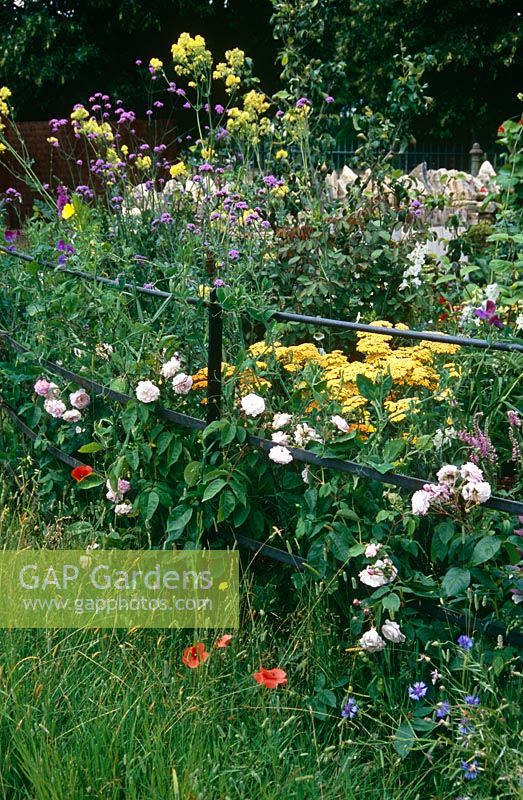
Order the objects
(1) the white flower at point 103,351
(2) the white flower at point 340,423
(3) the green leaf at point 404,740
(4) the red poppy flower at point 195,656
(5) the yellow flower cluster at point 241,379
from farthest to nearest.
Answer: (1) the white flower at point 103,351 < (5) the yellow flower cluster at point 241,379 < (2) the white flower at point 340,423 < (4) the red poppy flower at point 195,656 < (3) the green leaf at point 404,740

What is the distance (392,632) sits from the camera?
242 cm

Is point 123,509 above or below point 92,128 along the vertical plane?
below

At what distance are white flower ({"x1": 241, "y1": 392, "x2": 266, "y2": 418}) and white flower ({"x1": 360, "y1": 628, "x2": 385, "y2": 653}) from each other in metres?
0.74

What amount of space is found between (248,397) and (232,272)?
63.9 inches

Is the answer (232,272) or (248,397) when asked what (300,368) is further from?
(232,272)

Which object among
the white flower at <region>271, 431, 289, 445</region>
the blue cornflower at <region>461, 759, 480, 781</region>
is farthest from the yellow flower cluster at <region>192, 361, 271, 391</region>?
the blue cornflower at <region>461, 759, 480, 781</region>

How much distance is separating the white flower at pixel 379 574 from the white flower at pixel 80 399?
142cm

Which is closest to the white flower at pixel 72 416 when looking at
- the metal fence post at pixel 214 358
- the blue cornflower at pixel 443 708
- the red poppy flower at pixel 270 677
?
the metal fence post at pixel 214 358

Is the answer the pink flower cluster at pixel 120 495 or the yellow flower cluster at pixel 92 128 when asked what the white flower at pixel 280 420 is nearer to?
the pink flower cluster at pixel 120 495

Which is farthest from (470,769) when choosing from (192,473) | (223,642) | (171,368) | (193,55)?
(193,55)

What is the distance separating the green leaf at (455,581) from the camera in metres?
2.34

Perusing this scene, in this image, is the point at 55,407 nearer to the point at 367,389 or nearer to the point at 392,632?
the point at 367,389

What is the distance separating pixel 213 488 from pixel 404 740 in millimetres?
915

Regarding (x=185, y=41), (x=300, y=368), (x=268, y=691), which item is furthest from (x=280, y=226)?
(x=268, y=691)
